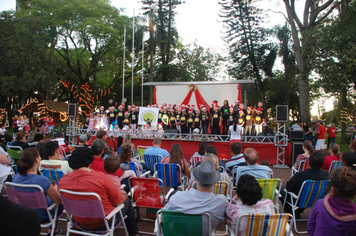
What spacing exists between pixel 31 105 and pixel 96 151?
87.5 feet

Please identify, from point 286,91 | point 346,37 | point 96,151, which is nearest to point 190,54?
point 286,91

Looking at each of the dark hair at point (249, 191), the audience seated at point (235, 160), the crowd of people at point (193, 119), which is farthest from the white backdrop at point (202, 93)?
the dark hair at point (249, 191)

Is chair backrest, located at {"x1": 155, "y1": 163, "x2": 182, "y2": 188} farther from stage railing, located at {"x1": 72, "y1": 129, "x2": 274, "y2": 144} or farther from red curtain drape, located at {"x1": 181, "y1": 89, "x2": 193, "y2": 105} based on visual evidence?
red curtain drape, located at {"x1": 181, "y1": 89, "x2": 193, "y2": 105}

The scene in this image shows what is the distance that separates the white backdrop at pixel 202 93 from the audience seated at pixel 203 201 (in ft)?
45.0

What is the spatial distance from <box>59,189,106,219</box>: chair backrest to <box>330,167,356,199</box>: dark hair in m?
2.04

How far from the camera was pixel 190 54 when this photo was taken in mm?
32969

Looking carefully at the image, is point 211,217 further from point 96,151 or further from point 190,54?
point 190,54

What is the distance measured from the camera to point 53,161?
4.25 metres

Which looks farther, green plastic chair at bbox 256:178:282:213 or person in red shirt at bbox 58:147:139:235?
green plastic chair at bbox 256:178:282:213

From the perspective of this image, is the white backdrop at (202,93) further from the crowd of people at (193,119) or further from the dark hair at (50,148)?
the dark hair at (50,148)

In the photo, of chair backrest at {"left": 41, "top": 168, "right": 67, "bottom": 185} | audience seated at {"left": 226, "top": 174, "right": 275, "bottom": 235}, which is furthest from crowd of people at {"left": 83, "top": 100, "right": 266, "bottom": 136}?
audience seated at {"left": 226, "top": 174, "right": 275, "bottom": 235}

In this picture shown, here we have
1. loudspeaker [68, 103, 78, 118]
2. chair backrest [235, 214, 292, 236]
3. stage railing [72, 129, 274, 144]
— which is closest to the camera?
chair backrest [235, 214, 292, 236]

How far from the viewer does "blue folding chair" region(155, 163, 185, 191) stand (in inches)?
179

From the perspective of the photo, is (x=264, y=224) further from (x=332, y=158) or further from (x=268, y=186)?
(x=332, y=158)
